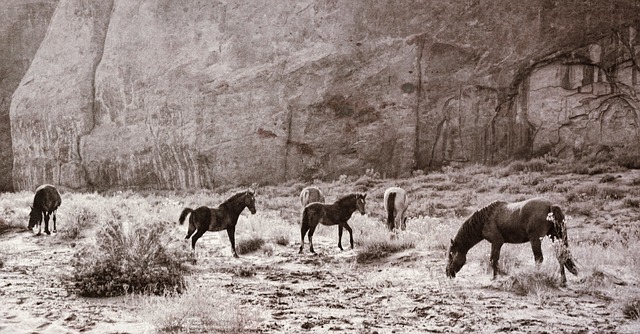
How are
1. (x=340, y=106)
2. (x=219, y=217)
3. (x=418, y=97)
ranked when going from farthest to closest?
(x=340, y=106) < (x=418, y=97) < (x=219, y=217)

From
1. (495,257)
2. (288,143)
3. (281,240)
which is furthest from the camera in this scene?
(288,143)

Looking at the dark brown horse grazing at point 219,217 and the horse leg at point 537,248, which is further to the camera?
the dark brown horse grazing at point 219,217

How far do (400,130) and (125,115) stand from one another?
49.1 ft

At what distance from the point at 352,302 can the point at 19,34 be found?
39339 millimetres

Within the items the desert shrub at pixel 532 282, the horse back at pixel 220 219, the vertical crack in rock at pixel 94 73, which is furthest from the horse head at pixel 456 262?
the vertical crack in rock at pixel 94 73

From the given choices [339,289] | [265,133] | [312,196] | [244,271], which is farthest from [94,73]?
[339,289]

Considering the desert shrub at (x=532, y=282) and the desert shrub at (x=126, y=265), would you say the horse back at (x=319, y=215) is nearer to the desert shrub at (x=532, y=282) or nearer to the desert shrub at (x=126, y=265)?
the desert shrub at (x=126, y=265)

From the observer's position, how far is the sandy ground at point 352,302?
7055 mm

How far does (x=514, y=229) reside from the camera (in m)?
8.95

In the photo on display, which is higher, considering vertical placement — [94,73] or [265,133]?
[94,73]

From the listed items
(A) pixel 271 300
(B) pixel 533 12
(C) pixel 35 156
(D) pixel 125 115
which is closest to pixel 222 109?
(D) pixel 125 115

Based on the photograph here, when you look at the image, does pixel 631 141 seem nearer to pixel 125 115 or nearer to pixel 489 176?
pixel 489 176

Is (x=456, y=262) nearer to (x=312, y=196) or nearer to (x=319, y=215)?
(x=319, y=215)

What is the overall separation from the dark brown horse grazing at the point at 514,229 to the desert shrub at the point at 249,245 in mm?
5171
